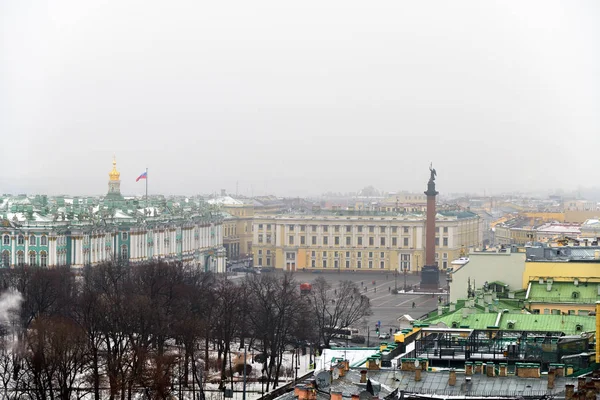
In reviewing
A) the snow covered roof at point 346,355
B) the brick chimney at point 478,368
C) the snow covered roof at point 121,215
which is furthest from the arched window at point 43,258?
the brick chimney at point 478,368

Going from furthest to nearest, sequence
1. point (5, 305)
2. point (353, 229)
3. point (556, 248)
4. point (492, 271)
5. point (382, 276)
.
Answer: point (353, 229), point (382, 276), point (5, 305), point (556, 248), point (492, 271)

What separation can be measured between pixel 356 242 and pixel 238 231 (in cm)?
1772

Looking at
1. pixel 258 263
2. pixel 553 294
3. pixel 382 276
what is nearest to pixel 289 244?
pixel 258 263

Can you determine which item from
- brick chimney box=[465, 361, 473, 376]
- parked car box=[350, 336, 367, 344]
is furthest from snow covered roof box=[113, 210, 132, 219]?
brick chimney box=[465, 361, 473, 376]

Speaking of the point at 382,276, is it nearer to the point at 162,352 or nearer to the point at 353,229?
the point at 353,229

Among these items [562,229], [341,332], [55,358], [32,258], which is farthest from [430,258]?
[55,358]

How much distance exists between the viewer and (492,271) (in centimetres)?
5172

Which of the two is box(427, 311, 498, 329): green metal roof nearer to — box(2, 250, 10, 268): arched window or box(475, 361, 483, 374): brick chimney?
box(475, 361, 483, 374): brick chimney

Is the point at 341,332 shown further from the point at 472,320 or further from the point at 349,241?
the point at 349,241

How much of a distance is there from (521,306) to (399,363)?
15.0m

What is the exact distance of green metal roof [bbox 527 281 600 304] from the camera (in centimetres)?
4581

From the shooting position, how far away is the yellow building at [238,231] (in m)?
126

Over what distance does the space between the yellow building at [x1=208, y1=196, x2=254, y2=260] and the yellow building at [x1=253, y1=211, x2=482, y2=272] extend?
9.46 metres

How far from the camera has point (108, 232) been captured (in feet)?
290
